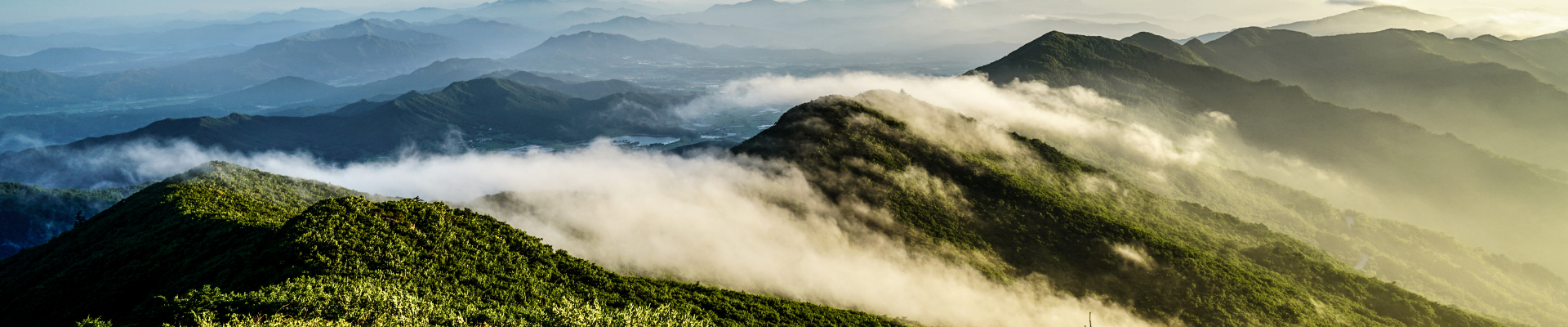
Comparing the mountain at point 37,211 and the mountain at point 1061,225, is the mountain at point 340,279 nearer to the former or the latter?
the mountain at point 1061,225

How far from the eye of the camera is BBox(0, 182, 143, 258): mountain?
531 ft

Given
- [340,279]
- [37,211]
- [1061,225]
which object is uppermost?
[340,279]

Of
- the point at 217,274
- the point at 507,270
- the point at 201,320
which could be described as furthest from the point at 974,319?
the point at 217,274

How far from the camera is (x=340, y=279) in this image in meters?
44.2

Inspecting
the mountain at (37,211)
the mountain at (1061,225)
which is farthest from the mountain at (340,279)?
the mountain at (37,211)

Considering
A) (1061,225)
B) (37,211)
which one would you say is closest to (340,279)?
(1061,225)

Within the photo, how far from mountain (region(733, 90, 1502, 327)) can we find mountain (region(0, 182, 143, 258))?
702 feet

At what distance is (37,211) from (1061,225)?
915ft

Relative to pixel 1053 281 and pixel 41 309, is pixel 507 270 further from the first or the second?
pixel 1053 281

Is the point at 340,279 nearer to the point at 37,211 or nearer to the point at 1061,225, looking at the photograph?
the point at 1061,225

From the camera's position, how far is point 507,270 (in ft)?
185

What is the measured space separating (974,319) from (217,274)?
7902 cm

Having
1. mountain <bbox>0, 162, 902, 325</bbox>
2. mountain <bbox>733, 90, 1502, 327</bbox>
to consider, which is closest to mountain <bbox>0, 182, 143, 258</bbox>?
mountain <bbox>0, 162, 902, 325</bbox>

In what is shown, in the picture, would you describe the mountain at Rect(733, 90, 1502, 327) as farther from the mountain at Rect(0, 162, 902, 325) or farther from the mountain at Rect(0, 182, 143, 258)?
the mountain at Rect(0, 182, 143, 258)
